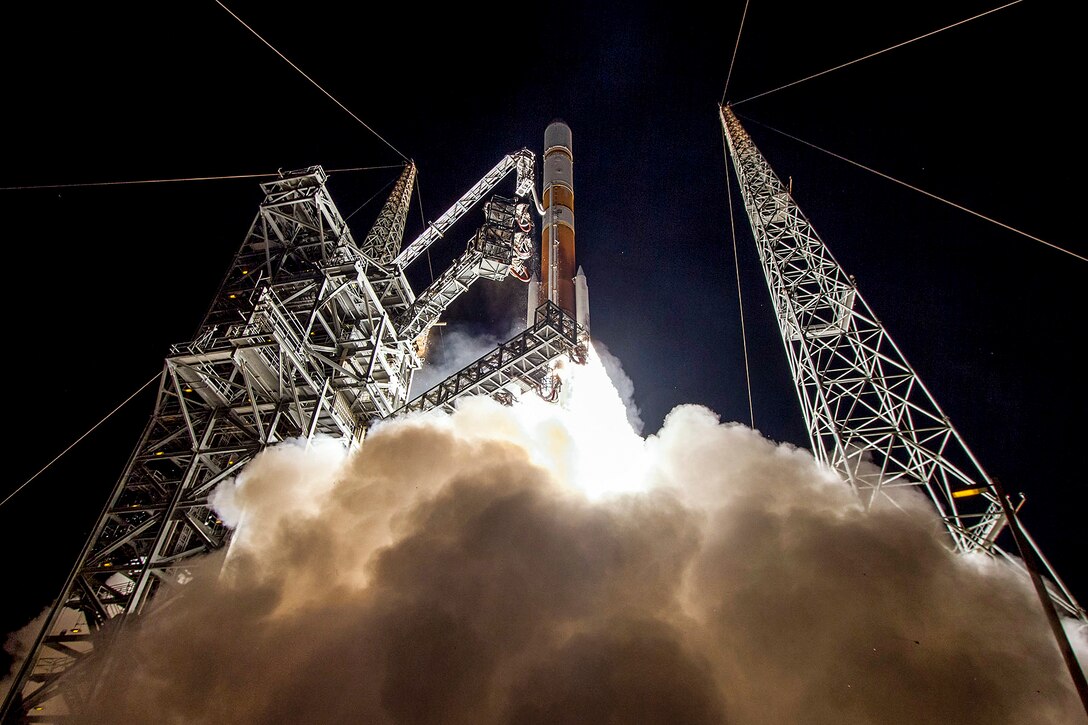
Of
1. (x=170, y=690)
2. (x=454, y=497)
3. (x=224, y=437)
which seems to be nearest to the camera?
(x=170, y=690)

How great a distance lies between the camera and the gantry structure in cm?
1361

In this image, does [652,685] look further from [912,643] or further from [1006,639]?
[1006,639]

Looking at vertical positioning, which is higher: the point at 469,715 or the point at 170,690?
the point at 170,690

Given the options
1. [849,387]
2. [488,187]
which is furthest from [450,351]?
[849,387]

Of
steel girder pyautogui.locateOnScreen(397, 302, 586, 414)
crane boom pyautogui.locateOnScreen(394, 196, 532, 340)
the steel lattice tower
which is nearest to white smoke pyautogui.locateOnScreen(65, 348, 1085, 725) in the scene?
the steel lattice tower

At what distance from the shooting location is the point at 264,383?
15992mm

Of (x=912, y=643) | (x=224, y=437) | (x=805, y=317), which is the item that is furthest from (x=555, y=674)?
(x=805, y=317)

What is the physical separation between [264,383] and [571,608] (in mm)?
10049

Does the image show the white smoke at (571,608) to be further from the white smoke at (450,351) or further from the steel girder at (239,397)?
the white smoke at (450,351)

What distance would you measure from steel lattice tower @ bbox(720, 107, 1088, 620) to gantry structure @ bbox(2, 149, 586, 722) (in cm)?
752

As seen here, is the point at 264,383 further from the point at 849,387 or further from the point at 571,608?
the point at 849,387

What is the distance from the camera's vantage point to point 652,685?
33.6ft

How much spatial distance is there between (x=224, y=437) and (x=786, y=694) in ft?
50.9

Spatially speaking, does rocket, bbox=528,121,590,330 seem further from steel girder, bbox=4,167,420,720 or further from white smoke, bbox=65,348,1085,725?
white smoke, bbox=65,348,1085,725
